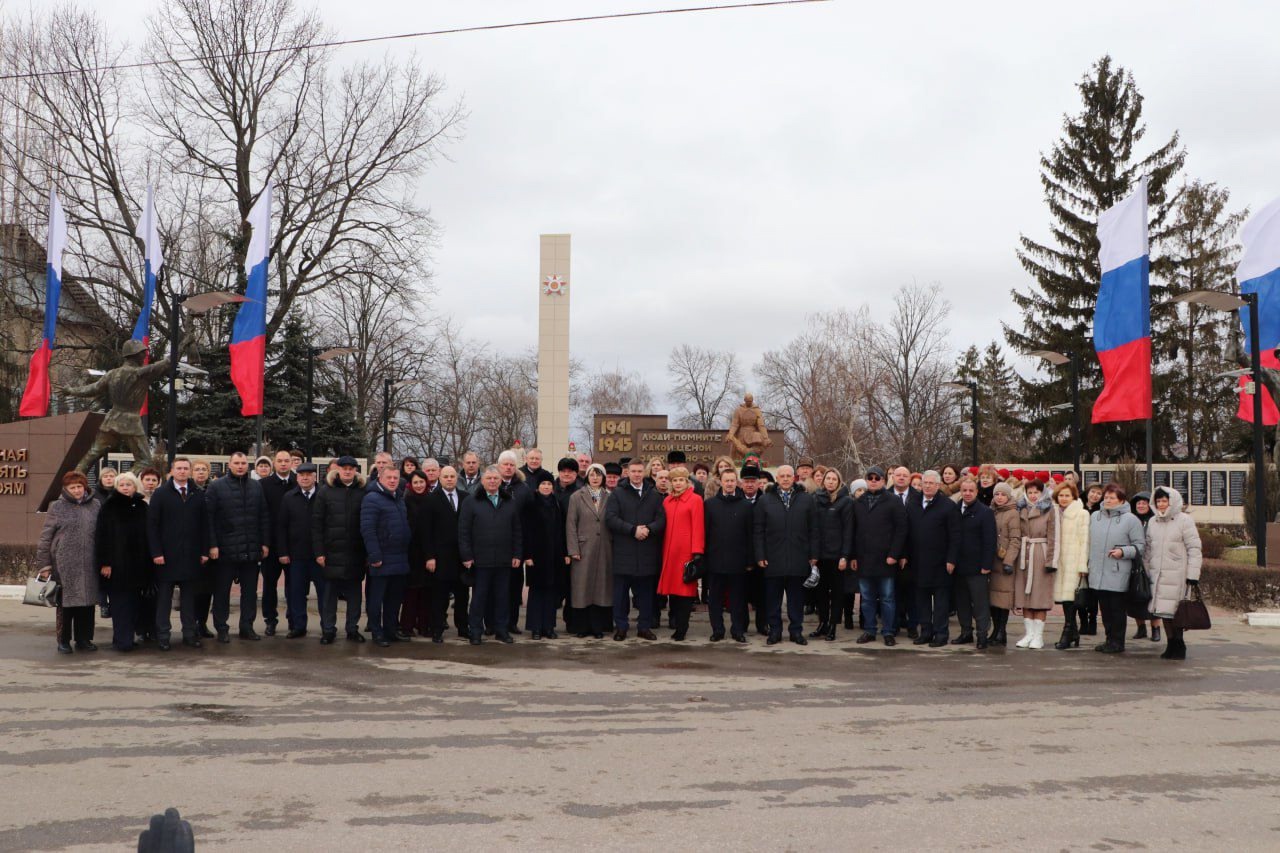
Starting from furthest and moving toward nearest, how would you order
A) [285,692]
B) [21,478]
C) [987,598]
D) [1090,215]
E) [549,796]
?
1. [1090,215]
2. [21,478]
3. [987,598]
4. [285,692]
5. [549,796]

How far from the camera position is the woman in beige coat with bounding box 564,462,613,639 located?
11.7m

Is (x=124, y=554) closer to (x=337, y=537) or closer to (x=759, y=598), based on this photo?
(x=337, y=537)

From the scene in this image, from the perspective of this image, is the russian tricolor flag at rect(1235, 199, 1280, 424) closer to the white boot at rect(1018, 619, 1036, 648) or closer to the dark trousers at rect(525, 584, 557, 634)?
the white boot at rect(1018, 619, 1036, 648)

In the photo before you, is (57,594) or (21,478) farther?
(21,478)

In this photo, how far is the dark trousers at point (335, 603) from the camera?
11039mm

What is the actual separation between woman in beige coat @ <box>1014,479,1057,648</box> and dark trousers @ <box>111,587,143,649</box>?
8837 mm

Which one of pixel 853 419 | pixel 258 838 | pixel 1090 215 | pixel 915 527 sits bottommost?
pixel 258 838

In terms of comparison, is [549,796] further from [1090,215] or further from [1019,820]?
[1090,215]

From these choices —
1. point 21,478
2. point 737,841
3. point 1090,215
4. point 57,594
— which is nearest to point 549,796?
point 737,841

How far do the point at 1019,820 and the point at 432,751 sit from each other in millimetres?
3301

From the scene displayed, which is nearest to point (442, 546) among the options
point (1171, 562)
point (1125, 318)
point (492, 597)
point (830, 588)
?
point (492, 597)

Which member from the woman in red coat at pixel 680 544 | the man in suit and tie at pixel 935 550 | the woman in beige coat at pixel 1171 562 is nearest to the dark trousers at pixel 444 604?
the woman in red coat at pixel 680 544

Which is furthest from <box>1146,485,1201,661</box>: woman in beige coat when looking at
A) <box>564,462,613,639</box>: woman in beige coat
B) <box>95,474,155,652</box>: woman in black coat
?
<box>95,474,155,652</box>: woman in black coat

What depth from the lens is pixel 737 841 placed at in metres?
4.93
